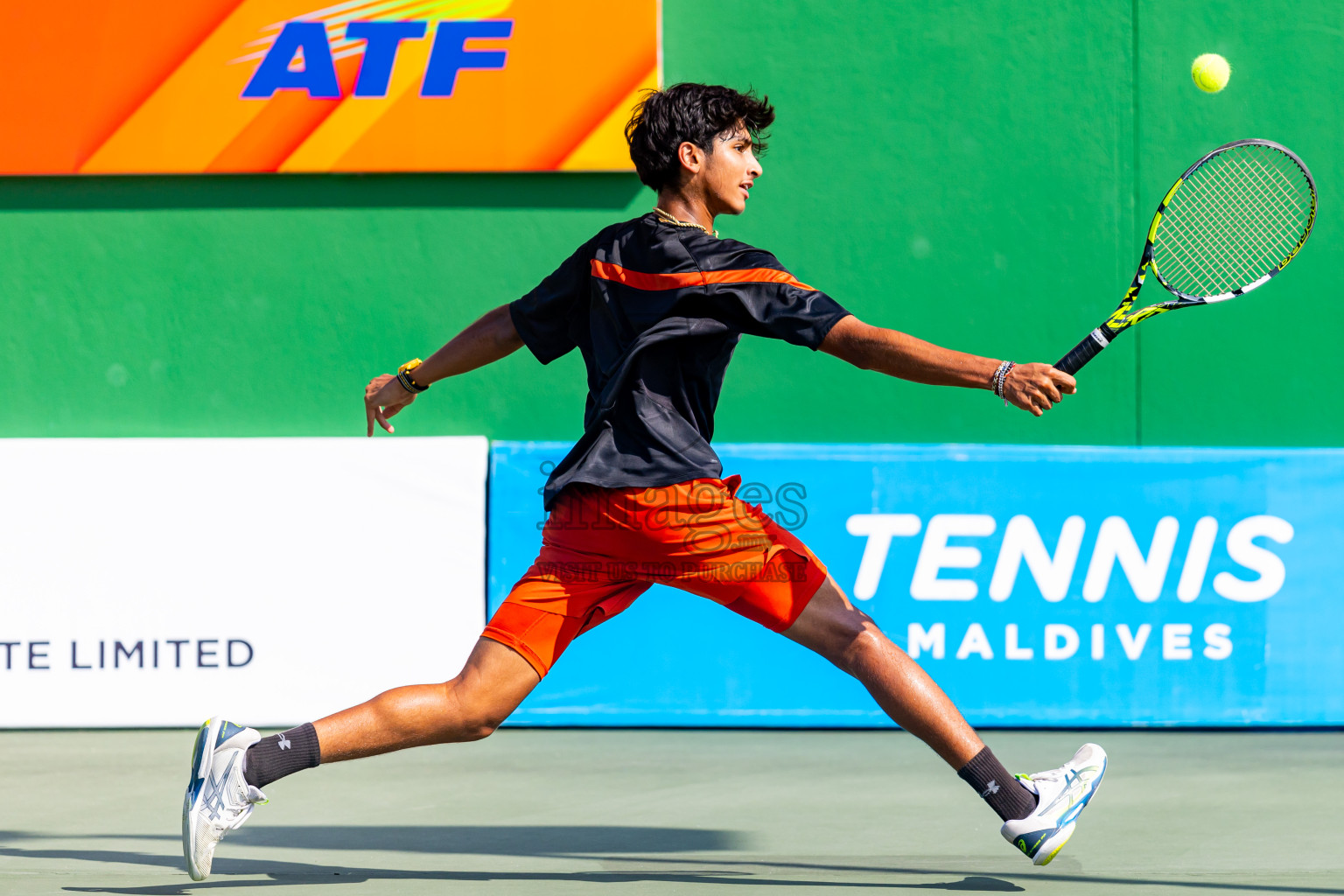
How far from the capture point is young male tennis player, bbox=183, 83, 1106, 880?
2916 millimetres

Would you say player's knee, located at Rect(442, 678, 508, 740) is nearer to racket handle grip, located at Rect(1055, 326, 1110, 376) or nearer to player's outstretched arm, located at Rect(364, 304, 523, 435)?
player's outstretched arm, located at Rect(364, 304, 523, 435)

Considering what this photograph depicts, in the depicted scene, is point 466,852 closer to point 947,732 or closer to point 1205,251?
point 947,732

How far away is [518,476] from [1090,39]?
2811 mm

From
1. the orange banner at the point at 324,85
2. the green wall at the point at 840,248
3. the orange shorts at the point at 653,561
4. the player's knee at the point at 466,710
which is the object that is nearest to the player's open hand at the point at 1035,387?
the orange shorts at the point at 653,561

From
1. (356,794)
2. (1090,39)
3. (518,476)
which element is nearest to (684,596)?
(518,476)

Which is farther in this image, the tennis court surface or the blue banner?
the blue banner

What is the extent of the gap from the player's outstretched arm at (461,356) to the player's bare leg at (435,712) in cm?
69

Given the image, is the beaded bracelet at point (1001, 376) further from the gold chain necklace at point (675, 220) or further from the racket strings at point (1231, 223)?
the racket strings at point (1231, 223)

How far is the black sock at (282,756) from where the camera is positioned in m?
2.92

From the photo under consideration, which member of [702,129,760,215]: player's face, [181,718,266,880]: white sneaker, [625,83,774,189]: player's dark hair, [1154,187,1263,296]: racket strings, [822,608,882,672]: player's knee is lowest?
[181,718,266,880]: white sneaker

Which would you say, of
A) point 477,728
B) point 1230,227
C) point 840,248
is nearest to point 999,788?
point 477,728

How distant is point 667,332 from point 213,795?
134 centimetres

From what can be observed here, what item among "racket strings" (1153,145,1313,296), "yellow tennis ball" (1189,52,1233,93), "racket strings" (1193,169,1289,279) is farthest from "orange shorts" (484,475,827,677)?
"yellow tennis ball" (1189,52,1233,93)

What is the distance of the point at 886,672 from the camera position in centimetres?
295
